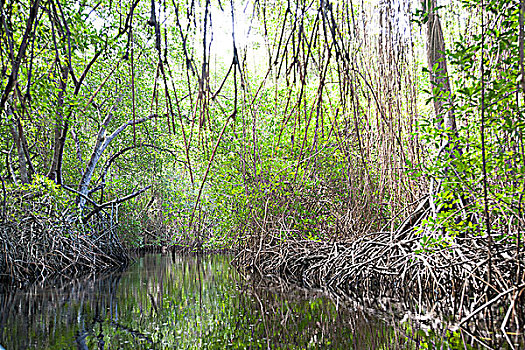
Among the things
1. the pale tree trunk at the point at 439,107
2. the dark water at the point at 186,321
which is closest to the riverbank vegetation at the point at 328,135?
the pale tree trunk at the point at 439,107

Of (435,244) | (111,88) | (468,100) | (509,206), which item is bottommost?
(435,244)

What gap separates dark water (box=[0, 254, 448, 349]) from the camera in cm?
323

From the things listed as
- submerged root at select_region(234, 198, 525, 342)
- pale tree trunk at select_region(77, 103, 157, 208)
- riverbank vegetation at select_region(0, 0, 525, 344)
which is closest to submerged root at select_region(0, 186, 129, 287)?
riverbank vegetation at select_region(0, 0, 525, 344)

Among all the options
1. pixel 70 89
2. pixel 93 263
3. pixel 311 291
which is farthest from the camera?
pixel 93 263

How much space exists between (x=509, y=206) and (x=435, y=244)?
858mm

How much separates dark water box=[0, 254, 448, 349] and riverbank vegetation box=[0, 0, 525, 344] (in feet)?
2.19

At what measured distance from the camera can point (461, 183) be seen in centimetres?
347

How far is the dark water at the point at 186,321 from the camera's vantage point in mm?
3230

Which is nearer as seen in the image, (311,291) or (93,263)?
(311,291)

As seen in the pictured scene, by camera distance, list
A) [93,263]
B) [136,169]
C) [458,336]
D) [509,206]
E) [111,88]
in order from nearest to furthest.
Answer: [458,336] < [509,206] < [93,263] < [111,88] < [136,169]

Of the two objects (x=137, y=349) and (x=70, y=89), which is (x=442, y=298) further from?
(x=70, y=89)

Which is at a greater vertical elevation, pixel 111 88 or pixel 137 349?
pixel 111 88

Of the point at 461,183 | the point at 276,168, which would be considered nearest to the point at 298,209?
the point at 276,168

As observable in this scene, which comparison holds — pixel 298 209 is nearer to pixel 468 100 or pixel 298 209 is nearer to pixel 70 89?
pixel 70 89
